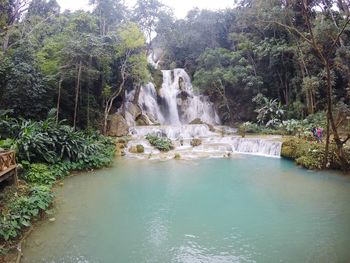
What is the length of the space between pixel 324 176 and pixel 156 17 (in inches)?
914

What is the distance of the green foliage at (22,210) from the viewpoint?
5770 millimetres

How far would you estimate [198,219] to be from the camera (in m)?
7.34

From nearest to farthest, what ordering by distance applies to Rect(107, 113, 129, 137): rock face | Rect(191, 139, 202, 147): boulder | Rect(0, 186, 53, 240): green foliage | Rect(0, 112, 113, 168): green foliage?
Rect(0, 186, 53, 240): green foliage < Rect(0, 112, 113, 168): green foliage < Rect(191, 139, 202, 147): boulder < Rect(107, 113, 129, 137): rock face

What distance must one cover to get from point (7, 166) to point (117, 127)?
13.0 meters

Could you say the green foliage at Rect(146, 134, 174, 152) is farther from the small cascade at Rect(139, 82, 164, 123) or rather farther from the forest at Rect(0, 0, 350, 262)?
the small cascade at Rect(139, 82, 164, 123)

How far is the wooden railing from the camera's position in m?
7.11

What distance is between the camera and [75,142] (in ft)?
41.1

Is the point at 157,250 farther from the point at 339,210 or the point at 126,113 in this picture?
the point at 126,113

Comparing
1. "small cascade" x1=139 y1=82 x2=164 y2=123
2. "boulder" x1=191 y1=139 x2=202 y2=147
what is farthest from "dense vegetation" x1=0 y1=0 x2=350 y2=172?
"boulder" x1=191 y1=139 x2=202 y2=147

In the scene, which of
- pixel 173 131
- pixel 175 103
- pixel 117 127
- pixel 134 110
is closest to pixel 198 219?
pixel 173 131

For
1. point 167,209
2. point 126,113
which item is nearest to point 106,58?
point 126,113

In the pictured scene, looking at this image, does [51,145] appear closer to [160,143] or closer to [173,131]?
[160,143]

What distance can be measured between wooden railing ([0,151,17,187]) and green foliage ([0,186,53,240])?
68 centimetres

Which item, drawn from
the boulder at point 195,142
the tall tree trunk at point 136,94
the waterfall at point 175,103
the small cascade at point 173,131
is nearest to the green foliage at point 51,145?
the boulder at point 195,142
